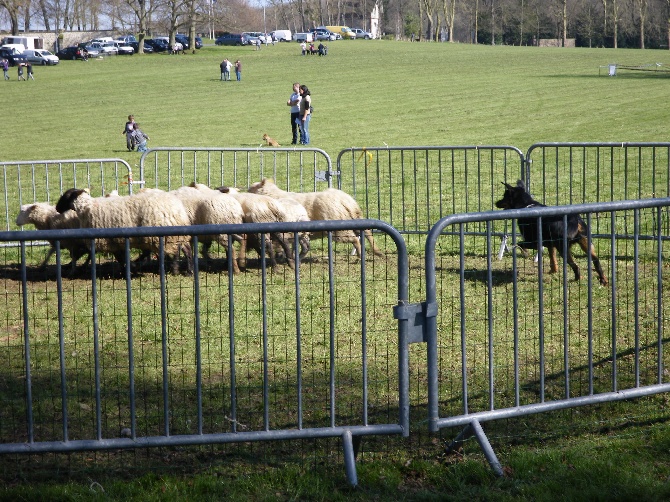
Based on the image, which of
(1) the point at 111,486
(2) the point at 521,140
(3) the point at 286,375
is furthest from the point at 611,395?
(2) the point at 521,140

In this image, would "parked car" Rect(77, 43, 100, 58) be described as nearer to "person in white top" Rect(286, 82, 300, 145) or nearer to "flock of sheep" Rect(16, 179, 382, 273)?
"person in white top" Rect(286, 82, 300, 145)

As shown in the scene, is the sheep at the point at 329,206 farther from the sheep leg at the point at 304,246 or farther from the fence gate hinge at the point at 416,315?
the fence gate hinge at the point at 416,315

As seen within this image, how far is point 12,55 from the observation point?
7000cm

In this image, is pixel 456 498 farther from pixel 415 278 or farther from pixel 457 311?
pixel 415 278

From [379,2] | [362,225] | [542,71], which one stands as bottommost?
[362,225]

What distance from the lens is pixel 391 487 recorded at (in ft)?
17.5

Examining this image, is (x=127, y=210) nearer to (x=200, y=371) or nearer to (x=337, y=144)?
(x=200, y=371)

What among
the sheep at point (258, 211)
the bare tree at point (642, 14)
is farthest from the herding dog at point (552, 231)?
the bare tree at point (642, 14)

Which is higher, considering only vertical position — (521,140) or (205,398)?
(521,140)

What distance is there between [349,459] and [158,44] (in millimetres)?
83180

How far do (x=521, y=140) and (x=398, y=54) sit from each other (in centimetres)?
4971

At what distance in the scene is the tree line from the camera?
88438 mm

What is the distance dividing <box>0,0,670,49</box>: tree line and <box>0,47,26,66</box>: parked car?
15.7m

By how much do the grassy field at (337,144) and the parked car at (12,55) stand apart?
3.12 m
